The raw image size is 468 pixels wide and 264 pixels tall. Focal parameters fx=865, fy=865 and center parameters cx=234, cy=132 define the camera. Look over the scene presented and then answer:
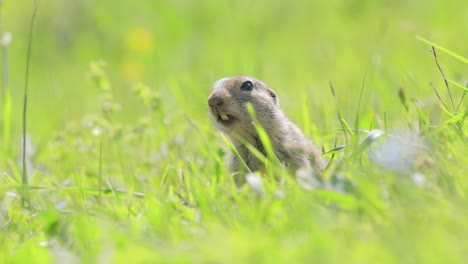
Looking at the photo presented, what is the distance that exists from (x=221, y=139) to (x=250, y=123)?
229 millimetres

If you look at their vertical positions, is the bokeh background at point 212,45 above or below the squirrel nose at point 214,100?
below

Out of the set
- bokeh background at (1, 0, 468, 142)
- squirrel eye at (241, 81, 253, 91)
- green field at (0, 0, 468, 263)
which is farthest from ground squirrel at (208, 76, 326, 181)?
bokeh background at (1, 0, 468, 142)

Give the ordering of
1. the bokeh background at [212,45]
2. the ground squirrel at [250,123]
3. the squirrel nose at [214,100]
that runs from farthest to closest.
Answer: the bokeh background at [212,45]
the squirrel nose at [214,100]
the ground squirrel at [250,123]

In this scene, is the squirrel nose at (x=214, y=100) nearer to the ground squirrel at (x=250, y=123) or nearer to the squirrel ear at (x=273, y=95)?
the ground squirrel at (x=250, y=123)

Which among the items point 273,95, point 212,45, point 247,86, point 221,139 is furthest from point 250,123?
point 212,45

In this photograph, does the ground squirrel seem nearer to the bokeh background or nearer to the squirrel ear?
the squirrel ear

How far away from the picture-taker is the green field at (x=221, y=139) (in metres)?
2.86

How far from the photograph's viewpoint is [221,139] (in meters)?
5.38

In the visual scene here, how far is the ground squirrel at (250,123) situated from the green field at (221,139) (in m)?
0.17

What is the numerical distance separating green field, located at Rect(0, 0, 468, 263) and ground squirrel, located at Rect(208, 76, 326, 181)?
166 mm

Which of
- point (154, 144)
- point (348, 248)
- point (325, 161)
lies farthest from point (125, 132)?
point (348, 248)

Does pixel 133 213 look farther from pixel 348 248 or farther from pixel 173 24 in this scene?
pixel 173 24

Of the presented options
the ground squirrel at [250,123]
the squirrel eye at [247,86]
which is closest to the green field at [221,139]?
the ground squirrel at [250,123]

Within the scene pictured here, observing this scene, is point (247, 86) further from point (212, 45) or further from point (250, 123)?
point (212, 45)
